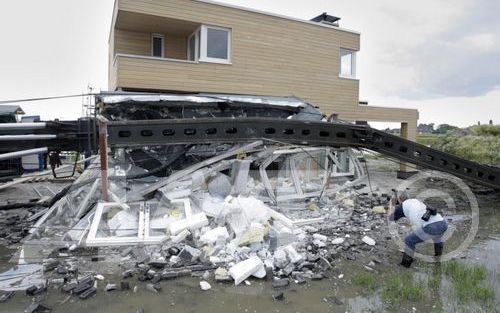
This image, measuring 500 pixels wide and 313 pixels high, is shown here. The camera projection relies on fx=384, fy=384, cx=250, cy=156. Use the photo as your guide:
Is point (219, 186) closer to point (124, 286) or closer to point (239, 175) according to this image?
point (239, 175)

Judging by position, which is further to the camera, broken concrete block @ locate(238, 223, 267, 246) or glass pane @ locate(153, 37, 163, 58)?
glass pane @ locate(153, 37, 163, 58)

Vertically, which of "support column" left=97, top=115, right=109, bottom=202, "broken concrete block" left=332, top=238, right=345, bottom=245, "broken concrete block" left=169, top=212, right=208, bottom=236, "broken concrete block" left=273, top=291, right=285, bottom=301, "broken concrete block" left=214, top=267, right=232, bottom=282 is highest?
"support column" left=97, top=115, right=109, bottom=202

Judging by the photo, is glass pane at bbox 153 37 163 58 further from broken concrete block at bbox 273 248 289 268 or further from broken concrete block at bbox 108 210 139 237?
broken concrete block at bbox 273 248 289 268

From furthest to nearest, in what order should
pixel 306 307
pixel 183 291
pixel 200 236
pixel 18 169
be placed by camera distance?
pixel 18 169
pixel 200 236
pixel 183 291
pixel 306 307

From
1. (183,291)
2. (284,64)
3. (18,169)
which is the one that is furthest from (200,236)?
(284,64)

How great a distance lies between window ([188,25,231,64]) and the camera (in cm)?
1413

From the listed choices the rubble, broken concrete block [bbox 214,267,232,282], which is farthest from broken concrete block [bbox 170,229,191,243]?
broken concrete block [bbox 214,267,232,282]

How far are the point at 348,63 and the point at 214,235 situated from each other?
14442mm

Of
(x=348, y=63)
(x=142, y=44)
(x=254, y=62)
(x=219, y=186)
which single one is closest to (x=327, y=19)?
(x=348, y=63)

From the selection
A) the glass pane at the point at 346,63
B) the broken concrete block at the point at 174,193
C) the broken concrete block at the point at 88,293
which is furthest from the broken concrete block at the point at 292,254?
the glass pane at the point at 346,63

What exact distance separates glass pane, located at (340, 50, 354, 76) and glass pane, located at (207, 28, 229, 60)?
6.17 m

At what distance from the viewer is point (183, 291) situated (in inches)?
187

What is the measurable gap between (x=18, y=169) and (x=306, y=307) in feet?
19.2

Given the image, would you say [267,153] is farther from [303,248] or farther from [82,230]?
[82,230]
